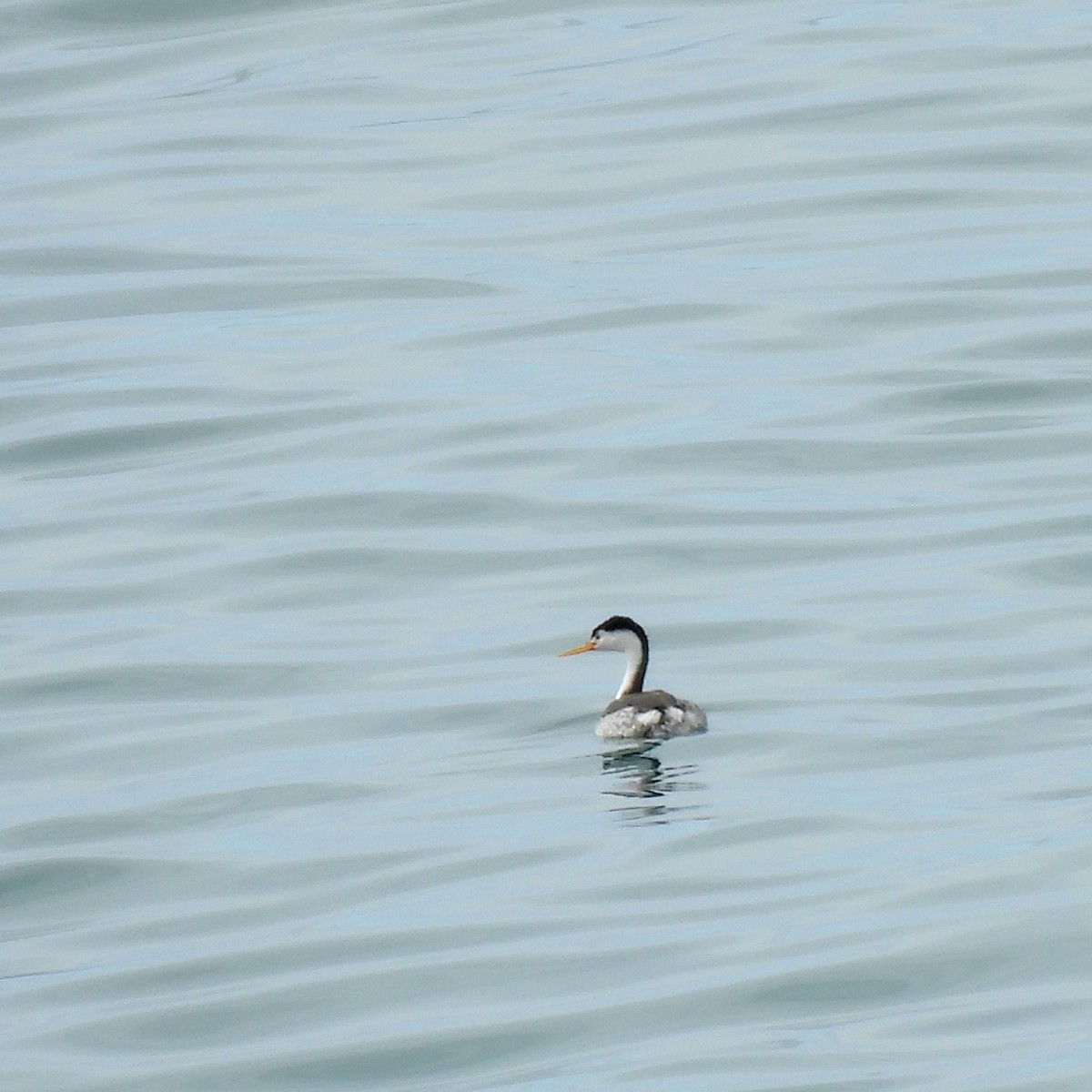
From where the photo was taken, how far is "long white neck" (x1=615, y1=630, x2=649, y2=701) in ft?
42.8

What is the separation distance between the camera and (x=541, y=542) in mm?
16766

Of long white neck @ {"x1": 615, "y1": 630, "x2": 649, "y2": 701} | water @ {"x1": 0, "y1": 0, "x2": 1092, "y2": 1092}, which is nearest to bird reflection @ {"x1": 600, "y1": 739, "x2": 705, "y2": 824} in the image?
water @ {"x1": 0, "y1": 0, "x2": 1092, "y2": 1092}

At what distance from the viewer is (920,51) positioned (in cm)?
3044

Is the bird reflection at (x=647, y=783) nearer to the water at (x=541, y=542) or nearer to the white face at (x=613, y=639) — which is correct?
the water at (x=541, y=542)

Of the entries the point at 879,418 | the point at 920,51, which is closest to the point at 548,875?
the point at 879,418

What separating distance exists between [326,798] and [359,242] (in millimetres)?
15184

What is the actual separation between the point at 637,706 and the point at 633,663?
965mm

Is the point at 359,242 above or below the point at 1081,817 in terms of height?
above

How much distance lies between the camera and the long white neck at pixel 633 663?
13.0 meters

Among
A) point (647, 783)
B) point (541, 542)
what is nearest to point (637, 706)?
point (647, 783)

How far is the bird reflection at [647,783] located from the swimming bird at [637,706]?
0.08 m

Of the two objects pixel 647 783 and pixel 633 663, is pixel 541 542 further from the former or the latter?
pixel 647 783

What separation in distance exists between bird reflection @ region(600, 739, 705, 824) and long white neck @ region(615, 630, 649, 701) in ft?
2.55

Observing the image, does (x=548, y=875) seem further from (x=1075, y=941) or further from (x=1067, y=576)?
(x=1067, y=576)
